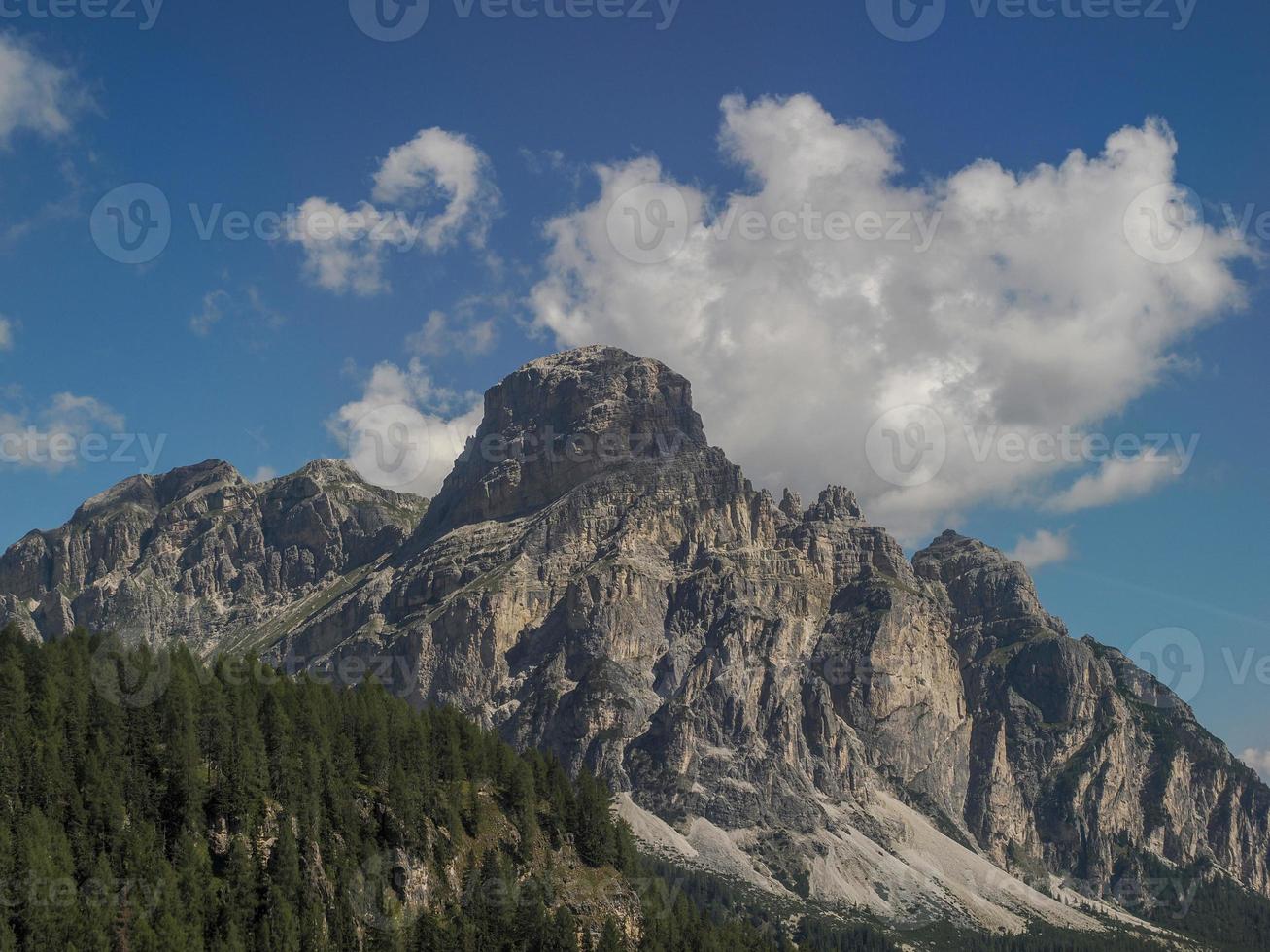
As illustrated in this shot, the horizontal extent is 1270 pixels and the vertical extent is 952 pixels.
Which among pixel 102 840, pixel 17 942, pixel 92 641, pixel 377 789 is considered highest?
pixel 92 641

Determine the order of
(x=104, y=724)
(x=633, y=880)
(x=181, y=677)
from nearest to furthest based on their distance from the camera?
1. (x=104, y=724)
2. (x=181, y=677)
3. (x=633, y=880)

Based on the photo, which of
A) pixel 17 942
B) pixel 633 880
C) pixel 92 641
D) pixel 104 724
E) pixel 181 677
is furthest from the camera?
pixel 633 880

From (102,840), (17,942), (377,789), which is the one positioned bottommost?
(17,942)

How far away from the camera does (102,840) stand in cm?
13038

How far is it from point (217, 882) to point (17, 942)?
1916 centimetres

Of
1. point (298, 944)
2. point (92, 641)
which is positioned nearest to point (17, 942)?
point (298, 944)

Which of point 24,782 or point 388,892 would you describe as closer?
point 24,782

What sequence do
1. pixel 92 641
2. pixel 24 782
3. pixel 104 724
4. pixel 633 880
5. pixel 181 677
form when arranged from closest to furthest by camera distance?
pixel 24 782 → pixel 104 724 → pixel 181 677 → pixel 92 641 → pixel 633 880

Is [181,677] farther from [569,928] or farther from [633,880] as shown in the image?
[633,880]

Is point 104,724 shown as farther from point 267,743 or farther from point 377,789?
point 377,789

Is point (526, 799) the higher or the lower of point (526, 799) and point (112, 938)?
the higher

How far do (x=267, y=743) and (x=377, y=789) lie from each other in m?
13.2

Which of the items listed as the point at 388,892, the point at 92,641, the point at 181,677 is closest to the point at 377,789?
the point at 388,892

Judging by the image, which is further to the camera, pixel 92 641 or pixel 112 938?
pixel 92 641
